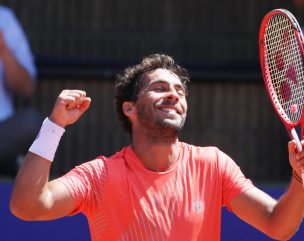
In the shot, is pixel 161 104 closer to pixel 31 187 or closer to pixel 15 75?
pixel 31 187

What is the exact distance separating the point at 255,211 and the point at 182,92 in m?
0.67

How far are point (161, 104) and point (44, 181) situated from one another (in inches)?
26.8

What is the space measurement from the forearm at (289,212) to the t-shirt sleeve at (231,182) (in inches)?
8.0

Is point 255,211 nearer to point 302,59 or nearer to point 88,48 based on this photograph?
point 302,59

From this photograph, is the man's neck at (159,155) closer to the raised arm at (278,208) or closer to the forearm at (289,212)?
the raised arm at (278,208)

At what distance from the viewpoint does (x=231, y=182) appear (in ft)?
15.5

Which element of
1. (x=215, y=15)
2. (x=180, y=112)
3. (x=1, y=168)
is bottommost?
(x=1, y=168)

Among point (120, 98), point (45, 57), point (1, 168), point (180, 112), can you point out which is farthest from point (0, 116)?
point (180, 112)

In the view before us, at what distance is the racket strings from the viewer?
4.73 meters

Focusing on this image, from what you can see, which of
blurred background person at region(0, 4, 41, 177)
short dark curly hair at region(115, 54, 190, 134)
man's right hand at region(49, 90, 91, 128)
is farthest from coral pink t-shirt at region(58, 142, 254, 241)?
Result: blurred background person at region(0, 4, 41, 177)

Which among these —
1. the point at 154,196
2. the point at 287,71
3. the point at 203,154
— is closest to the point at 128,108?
the point at 203,154

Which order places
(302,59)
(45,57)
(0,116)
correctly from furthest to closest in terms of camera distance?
(45,57), (0,116), (302,59)

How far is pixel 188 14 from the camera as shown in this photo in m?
8.07

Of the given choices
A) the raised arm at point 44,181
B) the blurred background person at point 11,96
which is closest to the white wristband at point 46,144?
the raised arm at point 44,181
